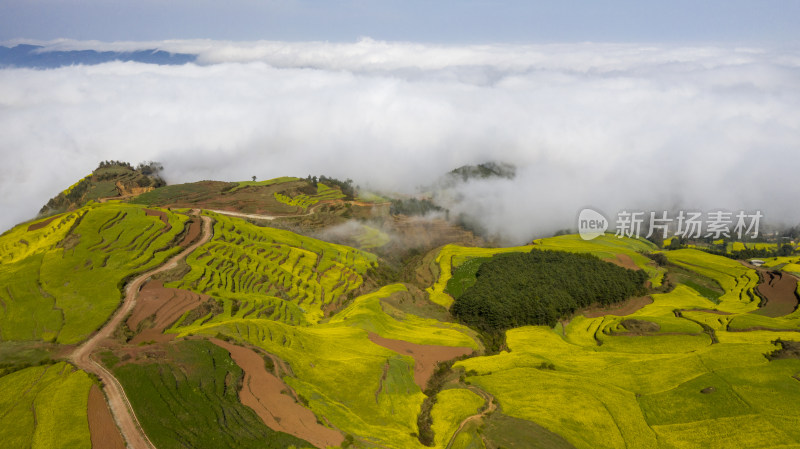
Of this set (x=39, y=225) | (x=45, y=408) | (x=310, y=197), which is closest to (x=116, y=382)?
(x=45, y=408)

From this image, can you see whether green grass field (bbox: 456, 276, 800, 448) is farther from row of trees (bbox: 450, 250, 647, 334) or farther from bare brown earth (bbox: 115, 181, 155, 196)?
bare brown earth (bbox: 115, 181, 155, 196)

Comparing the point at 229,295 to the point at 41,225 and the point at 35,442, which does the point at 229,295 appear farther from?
the point at 41,225

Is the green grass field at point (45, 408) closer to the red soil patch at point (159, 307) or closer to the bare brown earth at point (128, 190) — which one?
the red soil patch at point (159, 307)

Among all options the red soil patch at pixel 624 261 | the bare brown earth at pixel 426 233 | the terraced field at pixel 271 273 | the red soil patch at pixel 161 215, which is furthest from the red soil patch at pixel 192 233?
the red soil patch at pixel 624 261

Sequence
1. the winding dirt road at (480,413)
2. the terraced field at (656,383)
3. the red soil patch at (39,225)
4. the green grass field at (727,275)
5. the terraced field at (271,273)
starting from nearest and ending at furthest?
the terraced field at (656,383)
the winding dirt road at (480,413)
the terraced field at (271,273)
the green grass field at (727,275)
the red soil patch at (39,225)

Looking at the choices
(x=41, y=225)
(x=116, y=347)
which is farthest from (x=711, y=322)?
(x=41, y=225)

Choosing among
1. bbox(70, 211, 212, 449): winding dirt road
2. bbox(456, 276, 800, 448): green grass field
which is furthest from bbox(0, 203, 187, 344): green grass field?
bbox(456, 276, 800, 448): green grass field

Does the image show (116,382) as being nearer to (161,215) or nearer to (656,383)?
(656,383)
